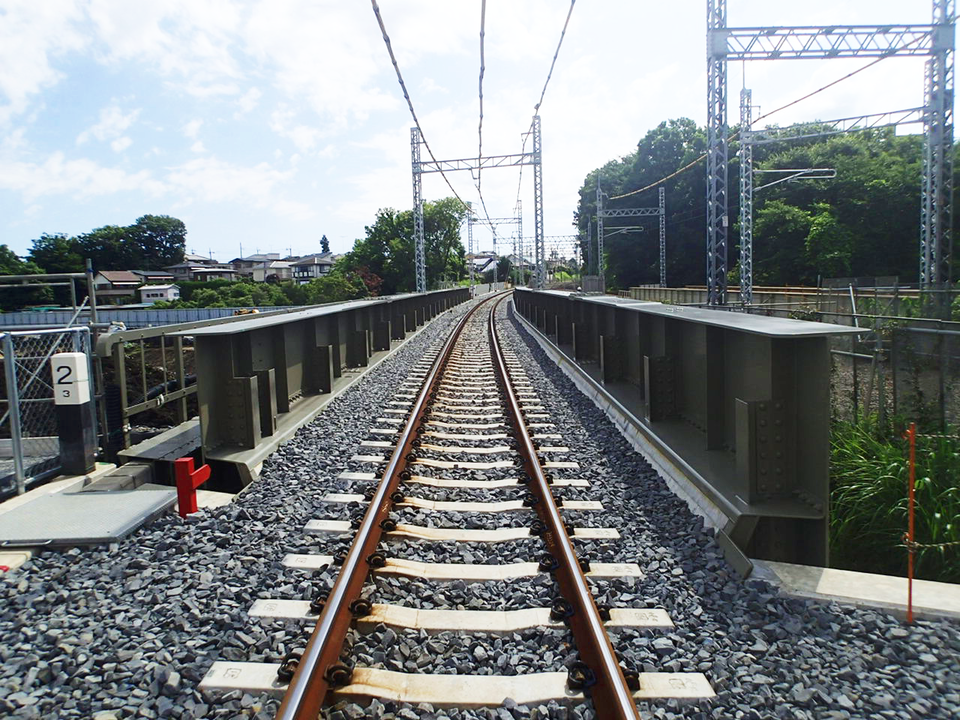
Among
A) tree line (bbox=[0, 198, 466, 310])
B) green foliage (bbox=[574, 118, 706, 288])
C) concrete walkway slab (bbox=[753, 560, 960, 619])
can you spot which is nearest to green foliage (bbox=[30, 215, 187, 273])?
tree line (bbox=[0, 198, 466, 310])

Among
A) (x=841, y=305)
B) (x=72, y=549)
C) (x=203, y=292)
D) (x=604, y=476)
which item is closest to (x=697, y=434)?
(x=604, y=476)

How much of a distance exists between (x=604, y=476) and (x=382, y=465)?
209cm

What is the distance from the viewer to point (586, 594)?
3.96 meters

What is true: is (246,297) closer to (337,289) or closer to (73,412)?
(337,289)

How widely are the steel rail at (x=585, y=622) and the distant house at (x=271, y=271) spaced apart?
131m

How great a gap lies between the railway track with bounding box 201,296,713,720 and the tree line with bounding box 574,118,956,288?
42.8 meters

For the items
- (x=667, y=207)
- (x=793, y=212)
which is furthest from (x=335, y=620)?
(x=667, y=207)

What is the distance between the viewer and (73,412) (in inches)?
262

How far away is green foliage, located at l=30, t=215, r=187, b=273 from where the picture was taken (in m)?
126

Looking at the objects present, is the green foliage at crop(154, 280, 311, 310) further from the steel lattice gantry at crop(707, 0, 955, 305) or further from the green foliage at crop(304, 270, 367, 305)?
the steel lattice gantry at crop(707, 0, 955, 305)

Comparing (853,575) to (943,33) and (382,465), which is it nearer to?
(382,465)

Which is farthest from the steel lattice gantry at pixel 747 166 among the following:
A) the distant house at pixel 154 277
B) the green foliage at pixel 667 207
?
the distant house at pixel 154 277

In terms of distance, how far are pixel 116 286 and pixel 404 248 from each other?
5861cm

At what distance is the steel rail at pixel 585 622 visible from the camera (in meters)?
3.08
